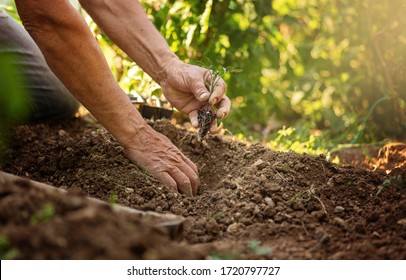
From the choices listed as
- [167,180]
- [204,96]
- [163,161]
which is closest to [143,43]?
[204,96]

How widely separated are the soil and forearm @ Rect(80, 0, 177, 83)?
14.0 inches

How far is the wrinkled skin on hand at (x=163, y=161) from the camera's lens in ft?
7.84

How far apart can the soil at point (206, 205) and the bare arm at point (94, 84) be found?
97 millimetres

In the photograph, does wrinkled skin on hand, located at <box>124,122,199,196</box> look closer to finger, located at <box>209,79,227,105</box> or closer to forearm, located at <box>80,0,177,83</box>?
finger, located at <box>209,79,227,105</box>

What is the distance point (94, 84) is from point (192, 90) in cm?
49

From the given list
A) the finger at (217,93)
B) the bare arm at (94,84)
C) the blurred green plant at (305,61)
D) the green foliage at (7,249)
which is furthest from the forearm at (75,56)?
the green foliage at (7,249)

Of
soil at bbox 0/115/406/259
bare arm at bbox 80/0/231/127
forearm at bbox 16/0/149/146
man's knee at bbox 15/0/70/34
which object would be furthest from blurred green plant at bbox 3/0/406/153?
man's knee at bbox 15/0/70/34

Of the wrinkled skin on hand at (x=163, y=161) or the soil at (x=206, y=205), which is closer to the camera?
the soil at (x=206, y=205)

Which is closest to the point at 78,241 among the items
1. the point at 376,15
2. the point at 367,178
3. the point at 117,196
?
the point at 117,196

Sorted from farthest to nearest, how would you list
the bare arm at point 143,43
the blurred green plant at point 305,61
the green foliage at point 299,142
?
the blurred green plant at point 305,61 < the green foliage at point 299,142 < the bare arm at point 143,43

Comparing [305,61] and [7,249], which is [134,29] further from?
[305,61]

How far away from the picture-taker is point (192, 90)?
256cm

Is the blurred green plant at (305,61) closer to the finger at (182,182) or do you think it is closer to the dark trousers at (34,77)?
the dark trousers at (34,77)

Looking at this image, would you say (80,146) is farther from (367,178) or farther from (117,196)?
(367,178)
